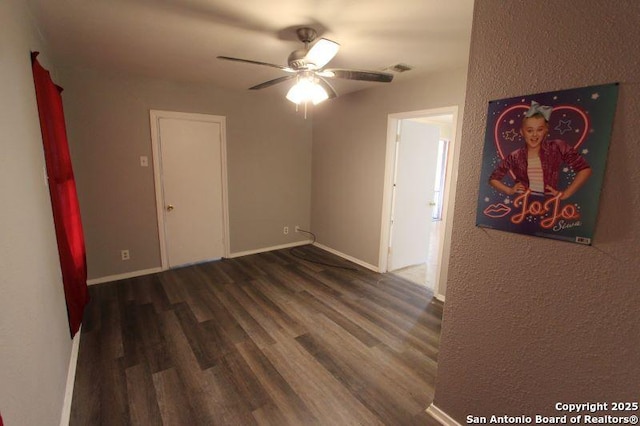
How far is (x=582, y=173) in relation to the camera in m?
1.07

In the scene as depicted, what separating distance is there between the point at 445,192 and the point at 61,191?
3.32 meters

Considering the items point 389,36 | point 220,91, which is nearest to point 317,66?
point 389,36

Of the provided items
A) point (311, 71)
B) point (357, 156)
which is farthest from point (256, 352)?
point (357, 156)

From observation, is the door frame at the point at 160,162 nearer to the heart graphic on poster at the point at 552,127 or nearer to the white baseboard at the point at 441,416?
the white baseboard at the point at 441,416

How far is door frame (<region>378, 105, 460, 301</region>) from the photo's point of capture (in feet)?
9.31

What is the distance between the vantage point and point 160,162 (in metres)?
3.47

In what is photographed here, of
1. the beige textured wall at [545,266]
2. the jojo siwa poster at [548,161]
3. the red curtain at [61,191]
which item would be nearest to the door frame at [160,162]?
the red curtain at [61,191]

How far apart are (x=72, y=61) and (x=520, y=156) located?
3.82m

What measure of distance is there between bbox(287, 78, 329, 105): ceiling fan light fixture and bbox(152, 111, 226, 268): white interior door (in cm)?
198

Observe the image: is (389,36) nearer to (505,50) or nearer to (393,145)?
(505,50)

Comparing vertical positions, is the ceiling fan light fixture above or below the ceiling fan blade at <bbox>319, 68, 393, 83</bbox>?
below

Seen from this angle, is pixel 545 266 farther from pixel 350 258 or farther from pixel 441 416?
pixel 350 258

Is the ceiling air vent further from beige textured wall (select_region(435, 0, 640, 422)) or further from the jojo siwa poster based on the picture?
the jojo siwa poster

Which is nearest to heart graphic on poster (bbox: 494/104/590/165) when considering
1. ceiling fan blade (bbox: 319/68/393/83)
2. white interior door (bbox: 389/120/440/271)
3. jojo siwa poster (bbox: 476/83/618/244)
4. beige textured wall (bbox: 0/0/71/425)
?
jojo siwa poster (bbox: 476/83/618/244)
